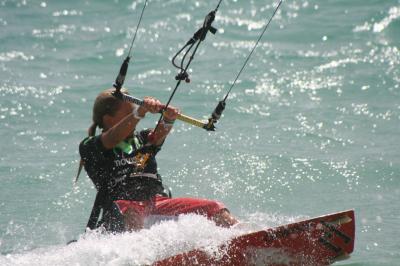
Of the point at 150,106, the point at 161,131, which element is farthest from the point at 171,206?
the point at 150,106

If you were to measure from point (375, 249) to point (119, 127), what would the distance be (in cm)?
255

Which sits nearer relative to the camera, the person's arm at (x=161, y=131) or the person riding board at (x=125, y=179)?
the person riding board at (x=125, y=179)

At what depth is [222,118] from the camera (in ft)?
35.4

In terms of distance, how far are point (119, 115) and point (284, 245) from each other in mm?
1430

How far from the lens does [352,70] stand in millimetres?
12438

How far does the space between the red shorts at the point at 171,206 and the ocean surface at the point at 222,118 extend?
10 centimetres

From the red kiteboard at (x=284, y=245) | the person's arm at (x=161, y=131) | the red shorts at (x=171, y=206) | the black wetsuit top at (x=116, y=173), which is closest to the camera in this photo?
the red kiteboard at (x=284, y=245)

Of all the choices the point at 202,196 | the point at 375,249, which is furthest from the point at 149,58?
the point at 375,249

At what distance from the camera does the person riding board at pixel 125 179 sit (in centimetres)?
539

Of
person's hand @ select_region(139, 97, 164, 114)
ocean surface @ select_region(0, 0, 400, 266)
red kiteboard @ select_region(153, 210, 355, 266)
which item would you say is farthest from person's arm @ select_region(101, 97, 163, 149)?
red kiteboard @ select_region(153, 210, 355, 266)

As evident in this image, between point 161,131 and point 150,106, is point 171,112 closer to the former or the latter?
point 150,106

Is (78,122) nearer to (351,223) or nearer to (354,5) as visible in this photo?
(351,223)

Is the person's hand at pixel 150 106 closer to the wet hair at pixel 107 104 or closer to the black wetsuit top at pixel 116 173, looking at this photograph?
the wet hair at pixel 107 104

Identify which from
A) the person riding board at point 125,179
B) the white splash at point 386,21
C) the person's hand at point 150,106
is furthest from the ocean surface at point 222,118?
the person's hand at point 150,106
